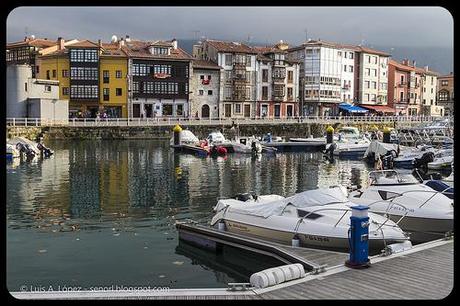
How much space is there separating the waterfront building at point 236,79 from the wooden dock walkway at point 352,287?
7440 centimetres

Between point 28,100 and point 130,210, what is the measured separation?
49088 millimetres

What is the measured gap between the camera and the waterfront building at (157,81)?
79812 mm

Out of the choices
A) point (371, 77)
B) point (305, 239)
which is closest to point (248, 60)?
point (371, 77)

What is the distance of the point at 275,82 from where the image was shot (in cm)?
8944

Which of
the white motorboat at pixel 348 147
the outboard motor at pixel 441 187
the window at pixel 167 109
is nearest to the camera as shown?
the outboard motor at pixel 441 187

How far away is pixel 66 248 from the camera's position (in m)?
17.5

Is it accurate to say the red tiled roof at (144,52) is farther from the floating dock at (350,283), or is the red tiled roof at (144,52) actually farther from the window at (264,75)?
the floating dock at (350,283)

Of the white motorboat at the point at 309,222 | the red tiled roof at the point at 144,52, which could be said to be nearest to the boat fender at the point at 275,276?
the white motorboat at the point at 309,222

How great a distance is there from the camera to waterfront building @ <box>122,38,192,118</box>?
262 feet

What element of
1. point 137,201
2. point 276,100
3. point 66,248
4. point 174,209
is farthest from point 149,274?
point 276,100

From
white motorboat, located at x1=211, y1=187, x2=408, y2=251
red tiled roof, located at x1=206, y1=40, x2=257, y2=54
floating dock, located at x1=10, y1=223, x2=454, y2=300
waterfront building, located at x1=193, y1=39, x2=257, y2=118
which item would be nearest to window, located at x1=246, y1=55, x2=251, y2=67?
waterfront building, located at x1=193, y1=39, x2=257, y2=118

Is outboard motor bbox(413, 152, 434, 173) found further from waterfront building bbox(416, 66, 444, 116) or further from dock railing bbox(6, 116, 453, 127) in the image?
waterfront building bbox(416, 66, 444, 116)
